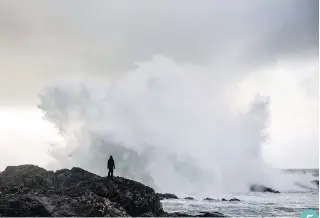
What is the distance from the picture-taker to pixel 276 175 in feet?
194

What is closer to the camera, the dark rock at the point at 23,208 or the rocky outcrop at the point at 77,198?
the dark rock at the point at 23,208

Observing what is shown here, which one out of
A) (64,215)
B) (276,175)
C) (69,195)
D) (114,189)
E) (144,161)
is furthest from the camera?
(276,175)

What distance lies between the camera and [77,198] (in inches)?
706

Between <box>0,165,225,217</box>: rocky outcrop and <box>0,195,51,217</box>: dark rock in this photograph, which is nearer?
<box>0,195,51,217</box>: dark rock

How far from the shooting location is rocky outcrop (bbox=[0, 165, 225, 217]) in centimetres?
1666

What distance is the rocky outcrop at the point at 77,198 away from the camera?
54.6 feet

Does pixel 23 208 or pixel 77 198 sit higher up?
pixel 77 198

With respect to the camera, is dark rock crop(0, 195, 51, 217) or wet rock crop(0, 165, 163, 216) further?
wet rock crop(0, 165, 163, 216)

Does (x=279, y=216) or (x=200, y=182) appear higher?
(x=200, y=182)

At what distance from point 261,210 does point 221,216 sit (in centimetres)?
558

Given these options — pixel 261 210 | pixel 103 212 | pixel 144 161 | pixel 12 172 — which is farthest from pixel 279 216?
pixel 144 161

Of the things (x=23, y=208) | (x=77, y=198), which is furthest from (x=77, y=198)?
(x=23, y=208)

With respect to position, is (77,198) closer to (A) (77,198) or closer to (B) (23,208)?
(A) (77,198)

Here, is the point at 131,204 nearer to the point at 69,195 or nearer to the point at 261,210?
the point at 69,195
